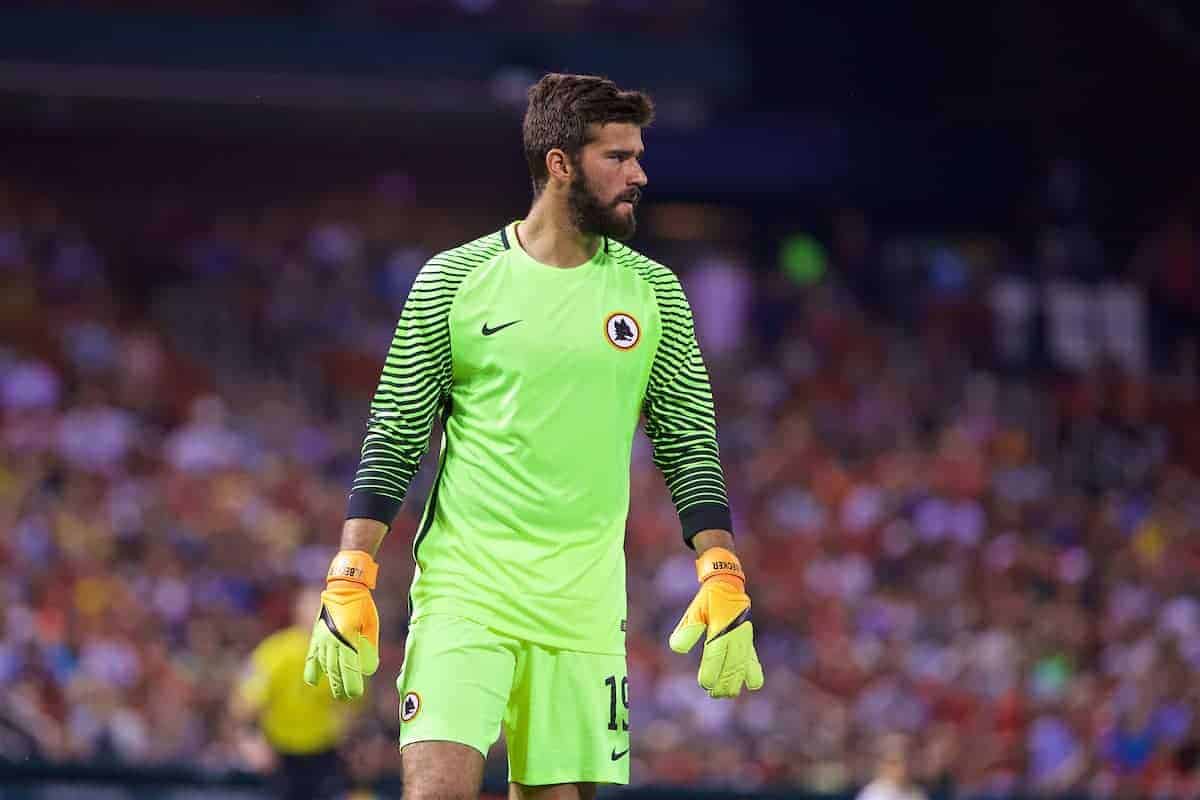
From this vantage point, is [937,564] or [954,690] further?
A: [937,564]

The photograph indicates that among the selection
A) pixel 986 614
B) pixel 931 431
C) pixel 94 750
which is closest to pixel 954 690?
pixel 986 614

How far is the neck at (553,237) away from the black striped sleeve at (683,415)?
0.20 metres

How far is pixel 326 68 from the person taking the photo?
63.6 feet

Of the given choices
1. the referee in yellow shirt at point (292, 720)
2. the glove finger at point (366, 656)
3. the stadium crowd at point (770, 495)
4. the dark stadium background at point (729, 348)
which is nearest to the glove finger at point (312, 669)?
the glove finger at point (366, 656)

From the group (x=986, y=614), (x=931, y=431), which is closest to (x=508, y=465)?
(x=986, y=614)

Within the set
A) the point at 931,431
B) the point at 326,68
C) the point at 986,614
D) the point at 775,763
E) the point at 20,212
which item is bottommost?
the point at 775,763

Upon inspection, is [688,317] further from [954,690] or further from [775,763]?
[954,690]

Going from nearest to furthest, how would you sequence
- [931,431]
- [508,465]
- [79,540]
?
[508,465], [79,540], [931,431]

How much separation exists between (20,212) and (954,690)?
10819mm

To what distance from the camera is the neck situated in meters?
5.21

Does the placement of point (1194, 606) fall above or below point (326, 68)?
below

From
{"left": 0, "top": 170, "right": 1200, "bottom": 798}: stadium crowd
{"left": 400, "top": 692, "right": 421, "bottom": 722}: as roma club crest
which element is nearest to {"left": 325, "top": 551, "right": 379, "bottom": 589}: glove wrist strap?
{"left": 400, "top": 692, "right": 421, "bottom": 722}: as roma club crest

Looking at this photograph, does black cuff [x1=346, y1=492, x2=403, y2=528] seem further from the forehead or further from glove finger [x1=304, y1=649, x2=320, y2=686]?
the forehead

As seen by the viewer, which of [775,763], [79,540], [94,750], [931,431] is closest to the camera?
[94,750]
